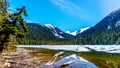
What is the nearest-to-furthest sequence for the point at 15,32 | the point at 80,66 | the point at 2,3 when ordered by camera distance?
the point at 80,66
the point at 2,3
the point at 15,32

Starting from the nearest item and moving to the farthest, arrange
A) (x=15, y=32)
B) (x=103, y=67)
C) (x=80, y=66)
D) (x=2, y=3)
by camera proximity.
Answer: (x=80, y=66), (x=2, y=3), (x=103, y=67), (x=15, y=32)

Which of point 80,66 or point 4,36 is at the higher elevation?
point 4,36

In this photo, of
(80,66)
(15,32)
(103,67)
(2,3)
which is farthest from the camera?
(15,32)

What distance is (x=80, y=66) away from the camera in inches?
1303

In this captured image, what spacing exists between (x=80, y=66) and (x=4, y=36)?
19.5 metres

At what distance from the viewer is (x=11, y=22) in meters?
46.7

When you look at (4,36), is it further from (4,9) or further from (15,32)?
(4,9)

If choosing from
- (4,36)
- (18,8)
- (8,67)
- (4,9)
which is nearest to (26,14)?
(18,8)

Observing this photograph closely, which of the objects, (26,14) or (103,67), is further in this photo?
(26,14)

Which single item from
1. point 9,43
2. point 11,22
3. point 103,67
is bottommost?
point 103,67

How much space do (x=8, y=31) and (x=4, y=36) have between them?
2.34m

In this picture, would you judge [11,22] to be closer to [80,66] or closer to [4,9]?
[4,9]

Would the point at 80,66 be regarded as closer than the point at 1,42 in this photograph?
Yes

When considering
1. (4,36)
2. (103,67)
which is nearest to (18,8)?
(4,36)
